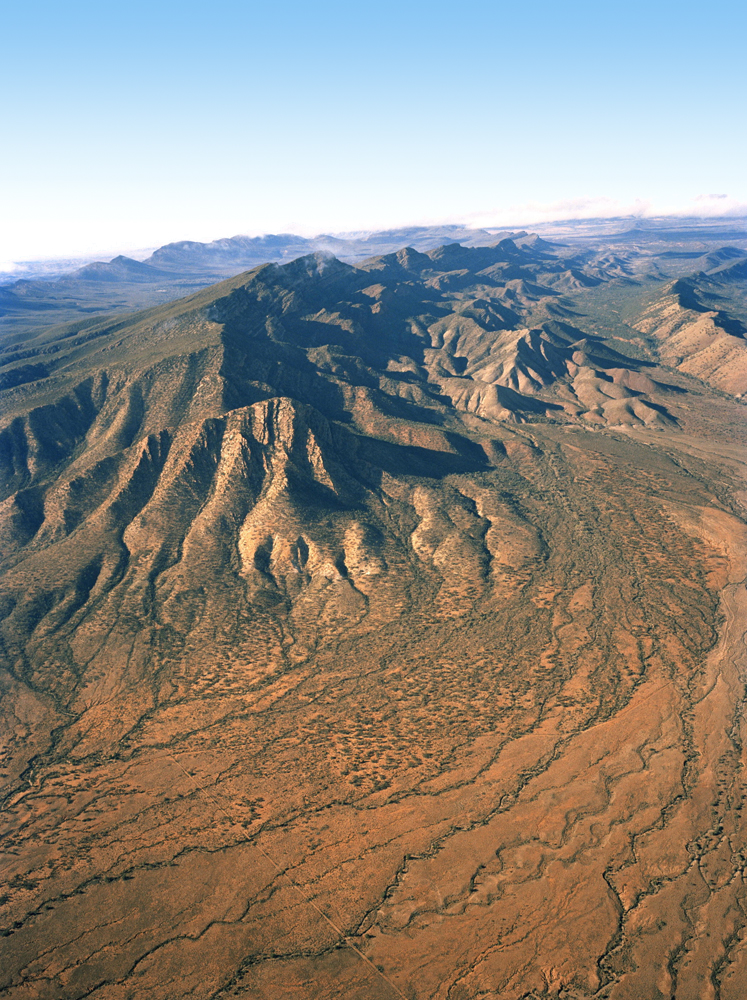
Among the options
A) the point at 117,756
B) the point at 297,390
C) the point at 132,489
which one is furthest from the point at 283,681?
the point at 297,390

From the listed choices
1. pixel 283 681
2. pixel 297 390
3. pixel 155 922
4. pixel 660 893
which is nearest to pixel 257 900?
pixel 155 922

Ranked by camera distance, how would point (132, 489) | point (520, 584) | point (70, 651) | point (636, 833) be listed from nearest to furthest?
point (636, 833) < point (70, 651) < point (520, 584) < point (132, 489)

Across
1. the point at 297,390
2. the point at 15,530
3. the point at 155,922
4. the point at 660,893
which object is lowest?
the point at 660,893

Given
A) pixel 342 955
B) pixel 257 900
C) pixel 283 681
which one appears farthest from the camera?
pixel 283 681

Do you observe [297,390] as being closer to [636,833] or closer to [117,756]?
[117,756]

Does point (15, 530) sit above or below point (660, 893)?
above

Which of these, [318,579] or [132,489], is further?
[132,489]

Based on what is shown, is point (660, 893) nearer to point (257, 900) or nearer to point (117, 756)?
point (257, 900)
